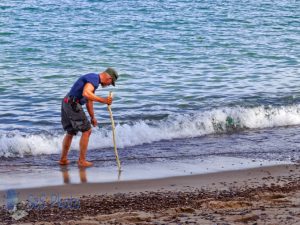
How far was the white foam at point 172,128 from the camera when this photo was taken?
499 inches

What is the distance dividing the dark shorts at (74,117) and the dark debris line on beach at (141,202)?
2176 millimetres

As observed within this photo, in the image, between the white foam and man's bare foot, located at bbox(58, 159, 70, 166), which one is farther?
the white foam

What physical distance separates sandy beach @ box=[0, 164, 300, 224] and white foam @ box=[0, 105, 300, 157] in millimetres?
2824

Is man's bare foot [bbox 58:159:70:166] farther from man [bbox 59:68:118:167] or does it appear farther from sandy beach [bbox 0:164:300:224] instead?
sandy beach [bbox 0:164:300:224]

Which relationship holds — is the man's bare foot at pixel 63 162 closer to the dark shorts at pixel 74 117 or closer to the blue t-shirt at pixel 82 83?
the dark shorts at pixel 74 117

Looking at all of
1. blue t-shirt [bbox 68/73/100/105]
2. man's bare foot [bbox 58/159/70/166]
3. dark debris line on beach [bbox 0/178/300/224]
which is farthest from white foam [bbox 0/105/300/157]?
dark debris line on beach [bbox 0/178/300/224]

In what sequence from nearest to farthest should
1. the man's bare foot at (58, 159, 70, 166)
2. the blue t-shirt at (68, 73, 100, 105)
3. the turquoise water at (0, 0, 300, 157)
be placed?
the blue t-shirt at (68, 73, 100, 105) → the man's bare foot at (58, 159, 70, 166) → the turquoise water at (0, 0, 300, 157)

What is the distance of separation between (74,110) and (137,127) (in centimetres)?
278

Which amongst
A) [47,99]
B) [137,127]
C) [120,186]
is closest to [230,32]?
[47,99]

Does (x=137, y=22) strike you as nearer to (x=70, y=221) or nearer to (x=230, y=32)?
(x=230, y=32)

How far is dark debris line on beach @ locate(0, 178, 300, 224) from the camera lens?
8.24 meters

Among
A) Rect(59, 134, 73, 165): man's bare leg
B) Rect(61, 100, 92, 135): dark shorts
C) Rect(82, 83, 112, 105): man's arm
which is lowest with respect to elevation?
Rect(59, 134, 73, 165): man's bare leg

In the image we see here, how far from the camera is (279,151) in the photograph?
480 inches

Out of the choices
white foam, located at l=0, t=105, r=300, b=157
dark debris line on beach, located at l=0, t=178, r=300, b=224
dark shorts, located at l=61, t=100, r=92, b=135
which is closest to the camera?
dark debris line on beach, located at l=0, t=178, r=300, b=224
